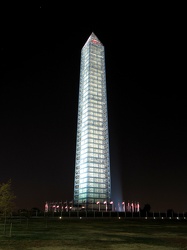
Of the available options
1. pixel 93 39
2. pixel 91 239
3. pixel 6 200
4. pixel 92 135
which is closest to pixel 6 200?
A: pixel 6 200

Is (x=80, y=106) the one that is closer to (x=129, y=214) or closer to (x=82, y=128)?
(x=82, y=128)

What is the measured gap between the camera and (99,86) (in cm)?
18575

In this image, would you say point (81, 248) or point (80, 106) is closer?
point (81, 248)

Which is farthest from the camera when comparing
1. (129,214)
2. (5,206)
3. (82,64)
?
(82,64)

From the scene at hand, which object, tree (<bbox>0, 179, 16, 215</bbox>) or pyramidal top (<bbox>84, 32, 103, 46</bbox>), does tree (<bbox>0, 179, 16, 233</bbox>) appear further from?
pyramidal top (<bbox>84, 32, 103, 46</bbox>)

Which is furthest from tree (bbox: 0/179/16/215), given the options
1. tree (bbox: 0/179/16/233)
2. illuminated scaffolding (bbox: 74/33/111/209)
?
illuminated scaffolding (bbox: 74/33/111/209)

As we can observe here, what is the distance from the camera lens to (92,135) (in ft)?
570

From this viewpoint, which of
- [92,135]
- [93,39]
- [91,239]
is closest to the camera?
[91,239]

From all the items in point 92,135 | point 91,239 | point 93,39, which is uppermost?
point 93,39

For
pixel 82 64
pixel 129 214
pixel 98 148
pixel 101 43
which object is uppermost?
pixel 101 43

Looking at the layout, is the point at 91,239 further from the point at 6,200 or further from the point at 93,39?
the point at 93,39

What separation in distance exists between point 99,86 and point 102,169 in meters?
53.9

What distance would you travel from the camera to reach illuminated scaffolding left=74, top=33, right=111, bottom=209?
16488 cm

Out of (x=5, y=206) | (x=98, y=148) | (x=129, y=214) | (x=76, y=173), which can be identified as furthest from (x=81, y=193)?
(x=5, y=206)
